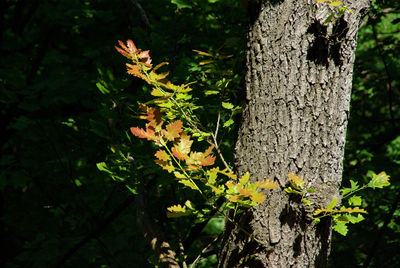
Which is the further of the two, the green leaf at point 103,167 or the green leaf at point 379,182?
the green leaf at point 103,167

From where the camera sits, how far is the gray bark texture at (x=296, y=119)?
1.50m

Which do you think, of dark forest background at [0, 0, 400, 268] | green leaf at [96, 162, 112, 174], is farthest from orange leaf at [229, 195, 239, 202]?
dark forest background at [0, 0, 400, 268]

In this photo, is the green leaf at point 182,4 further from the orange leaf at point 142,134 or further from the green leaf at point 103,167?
the orange leaf at point 142,134

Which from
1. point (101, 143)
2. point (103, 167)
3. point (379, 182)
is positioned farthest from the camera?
point (101, 143)

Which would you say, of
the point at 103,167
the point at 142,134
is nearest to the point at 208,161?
the point at 142,134

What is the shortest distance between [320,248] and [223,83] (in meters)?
0.91

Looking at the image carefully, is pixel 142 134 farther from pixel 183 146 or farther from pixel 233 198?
pixel 233 198

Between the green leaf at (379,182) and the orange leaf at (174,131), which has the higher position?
the green leaf at (379,182)

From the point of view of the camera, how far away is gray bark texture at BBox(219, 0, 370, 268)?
1.50 m

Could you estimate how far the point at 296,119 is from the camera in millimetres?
1515

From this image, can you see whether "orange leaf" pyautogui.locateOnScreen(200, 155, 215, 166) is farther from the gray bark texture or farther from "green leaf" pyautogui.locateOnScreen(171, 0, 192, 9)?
"green leaf" pyautogui.locateOnScreen(171, 0, 192, 9)

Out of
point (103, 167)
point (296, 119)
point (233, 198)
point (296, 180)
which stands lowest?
point (103, 167)

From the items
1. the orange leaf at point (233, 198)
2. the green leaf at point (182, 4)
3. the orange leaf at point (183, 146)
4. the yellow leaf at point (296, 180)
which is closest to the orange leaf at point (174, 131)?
the orange leaf at point (183, 146)

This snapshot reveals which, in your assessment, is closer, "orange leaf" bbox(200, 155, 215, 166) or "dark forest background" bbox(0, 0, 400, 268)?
"orange leaf" bbox(200, 155, 215, 166)
